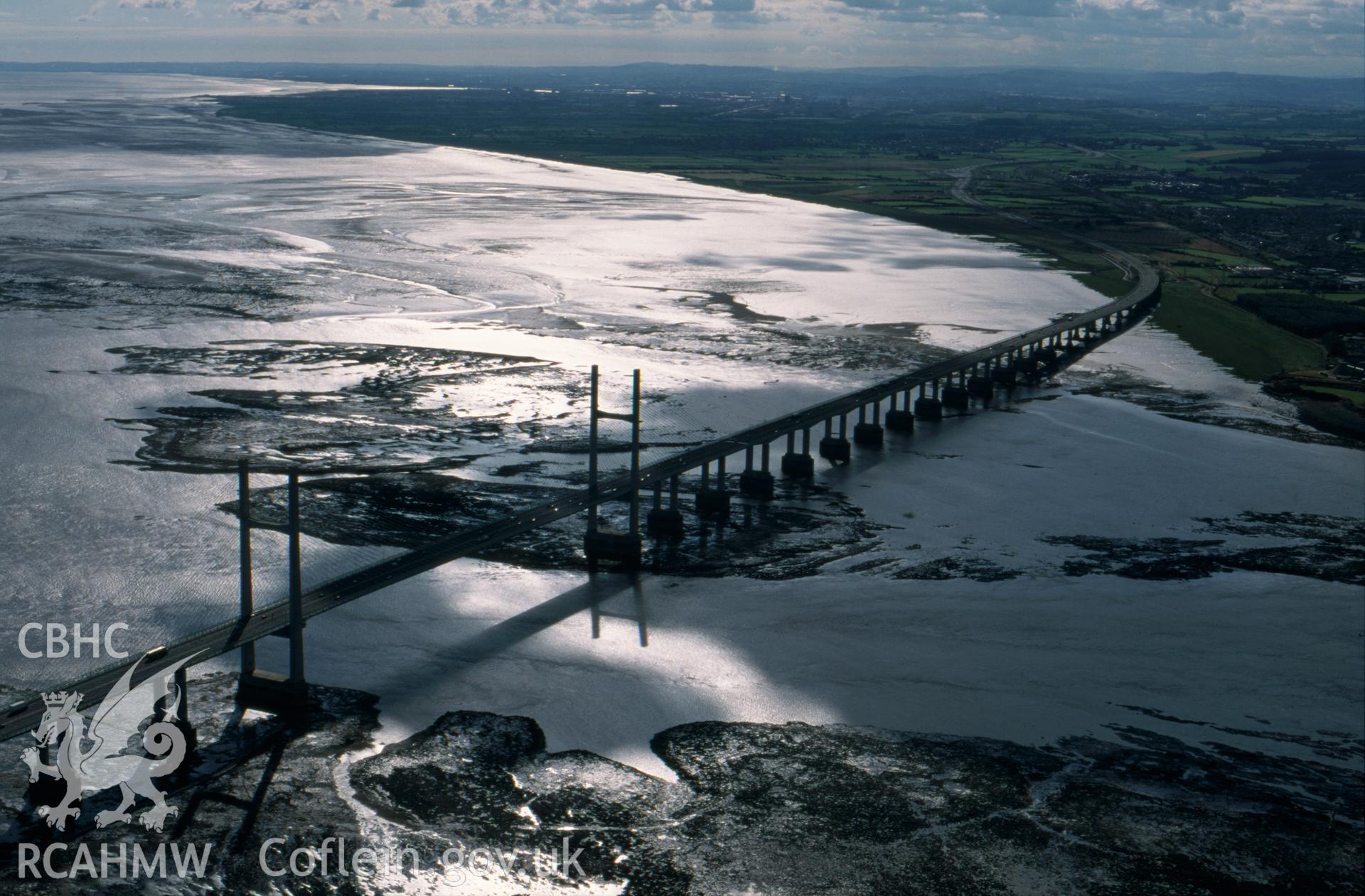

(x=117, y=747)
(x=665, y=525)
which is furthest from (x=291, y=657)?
(x=665, y=525)

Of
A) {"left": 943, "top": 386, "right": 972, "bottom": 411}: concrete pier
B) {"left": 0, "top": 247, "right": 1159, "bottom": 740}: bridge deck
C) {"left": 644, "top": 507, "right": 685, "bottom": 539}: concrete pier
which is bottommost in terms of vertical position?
{"left": 644, "top": 507, "right": 685, "bottom": 539}: concrete pier

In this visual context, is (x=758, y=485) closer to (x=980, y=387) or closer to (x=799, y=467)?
(x=799, y=467)

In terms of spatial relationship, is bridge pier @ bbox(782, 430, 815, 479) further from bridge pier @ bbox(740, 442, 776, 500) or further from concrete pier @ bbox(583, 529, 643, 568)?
concrete pier @ bbox(583, 529, 643, 568)

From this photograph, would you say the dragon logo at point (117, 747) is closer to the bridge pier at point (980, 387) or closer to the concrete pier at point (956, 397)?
the concrete pier at point (956, 397)

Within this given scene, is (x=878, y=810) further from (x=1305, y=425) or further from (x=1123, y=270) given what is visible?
(x=1123, y=270)

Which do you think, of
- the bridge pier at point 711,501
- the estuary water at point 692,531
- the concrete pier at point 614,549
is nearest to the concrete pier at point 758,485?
the estuary water at point 692,531

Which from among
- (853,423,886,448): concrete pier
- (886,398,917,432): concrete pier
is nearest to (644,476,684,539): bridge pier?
(853,423,886,448): concrete pier
